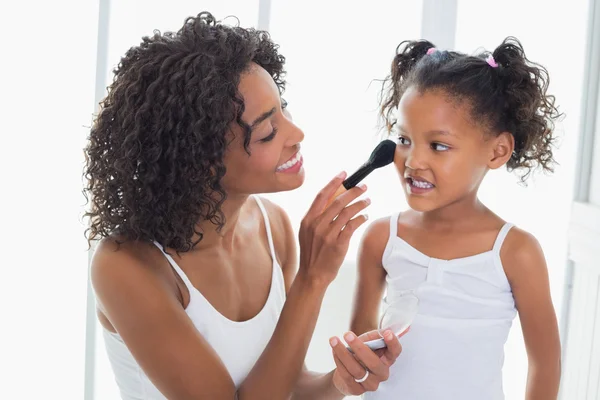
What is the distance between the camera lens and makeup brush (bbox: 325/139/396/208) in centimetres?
126

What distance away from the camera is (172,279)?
130 centimetres

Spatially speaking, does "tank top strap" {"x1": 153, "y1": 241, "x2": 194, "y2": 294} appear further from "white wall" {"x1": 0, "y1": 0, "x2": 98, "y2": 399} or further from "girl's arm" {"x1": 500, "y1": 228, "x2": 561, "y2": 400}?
"white wall" {"x1": 0, "y1": 0, "x2": 98, "y2": 399}

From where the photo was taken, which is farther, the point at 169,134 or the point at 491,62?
the point at 491,62

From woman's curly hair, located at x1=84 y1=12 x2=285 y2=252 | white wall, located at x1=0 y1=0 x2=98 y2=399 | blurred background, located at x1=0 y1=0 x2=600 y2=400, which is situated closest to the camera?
woman's curly hair, located at x1=84 y1=12 x2=285 y2=252

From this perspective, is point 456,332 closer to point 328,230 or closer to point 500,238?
point 500,238

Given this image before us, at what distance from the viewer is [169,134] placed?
126 centimetres

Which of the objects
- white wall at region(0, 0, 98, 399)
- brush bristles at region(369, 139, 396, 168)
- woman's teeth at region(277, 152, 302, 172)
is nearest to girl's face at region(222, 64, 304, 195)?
woman's teeth at region(277, 152, 302, 172)

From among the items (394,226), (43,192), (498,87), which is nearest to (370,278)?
(394,226)

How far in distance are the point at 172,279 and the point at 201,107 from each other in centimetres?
31

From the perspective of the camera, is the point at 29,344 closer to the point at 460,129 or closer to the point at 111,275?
the point at 111,275

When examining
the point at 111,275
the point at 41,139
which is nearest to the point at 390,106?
the point at 111,275

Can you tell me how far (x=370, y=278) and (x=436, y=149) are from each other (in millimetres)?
300

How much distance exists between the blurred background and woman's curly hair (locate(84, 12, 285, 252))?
75 centimetres

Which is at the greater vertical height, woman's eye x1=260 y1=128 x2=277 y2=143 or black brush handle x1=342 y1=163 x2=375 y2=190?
woman's eye x1=260 y1=128 x2=277 y2=143
